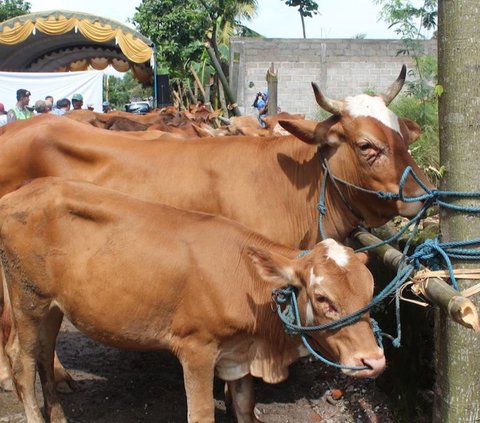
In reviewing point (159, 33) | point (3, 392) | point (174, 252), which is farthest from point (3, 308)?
point (159, 33)

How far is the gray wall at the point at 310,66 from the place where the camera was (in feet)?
54.9

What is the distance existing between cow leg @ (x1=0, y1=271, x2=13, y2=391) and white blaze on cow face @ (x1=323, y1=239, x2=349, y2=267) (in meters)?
2.99

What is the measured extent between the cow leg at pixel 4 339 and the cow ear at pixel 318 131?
2639 mm

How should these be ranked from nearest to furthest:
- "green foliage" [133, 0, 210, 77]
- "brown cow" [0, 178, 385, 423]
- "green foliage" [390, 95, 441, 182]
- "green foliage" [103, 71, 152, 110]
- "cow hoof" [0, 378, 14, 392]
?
"brown cow" [0, 178, 385, 423] → "cow hoof" [0, 378, 14, 392] → "green foliage" [390, 95, 441, 182] → "green foliage" [133, 0, 210, 77] → "green foliage" [103, 71, 152, 110]

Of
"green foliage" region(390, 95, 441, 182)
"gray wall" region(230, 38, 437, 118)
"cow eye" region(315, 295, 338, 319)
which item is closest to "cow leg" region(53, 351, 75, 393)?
"cow eye" region(315, 295, 338, 319)

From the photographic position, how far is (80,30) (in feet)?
64.7

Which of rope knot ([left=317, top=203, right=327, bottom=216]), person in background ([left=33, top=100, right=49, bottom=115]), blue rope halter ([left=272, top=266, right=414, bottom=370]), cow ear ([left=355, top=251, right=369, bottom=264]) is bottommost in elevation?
blue rope halter ([left=272, top=266, right=414, bottom=370])

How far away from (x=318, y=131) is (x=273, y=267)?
1342mm

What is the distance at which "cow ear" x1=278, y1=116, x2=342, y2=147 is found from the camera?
429cm

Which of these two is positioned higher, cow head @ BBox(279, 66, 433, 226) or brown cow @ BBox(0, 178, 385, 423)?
cow head @ BBox(279, 66, 433, 226)

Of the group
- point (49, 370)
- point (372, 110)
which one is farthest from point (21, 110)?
point (372, 110)

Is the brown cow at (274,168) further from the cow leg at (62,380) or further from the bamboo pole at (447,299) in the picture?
the bamboo pole at (447,299)

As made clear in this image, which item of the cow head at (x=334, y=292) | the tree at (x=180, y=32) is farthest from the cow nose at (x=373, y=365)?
the tree at (x=180, y=32)

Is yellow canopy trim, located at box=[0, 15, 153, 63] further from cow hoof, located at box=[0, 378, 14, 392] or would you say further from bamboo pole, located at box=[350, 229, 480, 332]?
bamboo pole, located at box=[350, 229, 480, 332]
